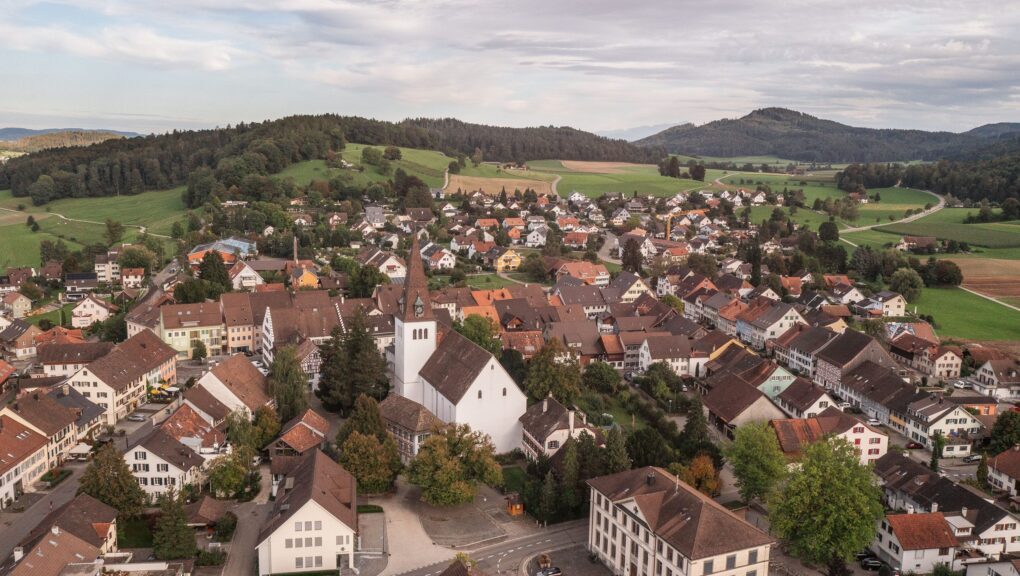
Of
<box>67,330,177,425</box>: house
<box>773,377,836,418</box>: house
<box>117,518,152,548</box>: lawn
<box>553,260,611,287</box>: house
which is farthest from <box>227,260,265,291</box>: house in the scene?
<box>773,377,836,418</box>: house

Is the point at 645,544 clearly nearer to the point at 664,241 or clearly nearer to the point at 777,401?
the point at 777,401

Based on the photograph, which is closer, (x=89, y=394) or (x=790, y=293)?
(x=89, y=394)

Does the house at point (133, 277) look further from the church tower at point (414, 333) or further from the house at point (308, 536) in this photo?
the house at point (308, 536)

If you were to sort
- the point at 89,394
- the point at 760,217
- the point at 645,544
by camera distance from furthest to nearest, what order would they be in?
the point at 760,217
the point at 89,394
the point at 645,544

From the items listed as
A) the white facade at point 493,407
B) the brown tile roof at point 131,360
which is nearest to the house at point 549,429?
the white facade at point 493,407

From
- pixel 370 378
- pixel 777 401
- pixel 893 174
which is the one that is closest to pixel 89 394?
pixel 370 378

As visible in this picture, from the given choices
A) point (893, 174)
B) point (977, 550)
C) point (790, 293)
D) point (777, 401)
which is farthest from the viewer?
point (893, 174)
